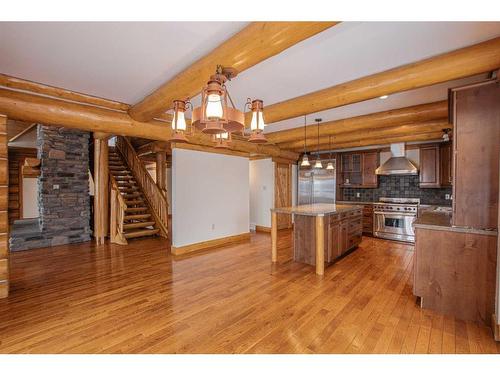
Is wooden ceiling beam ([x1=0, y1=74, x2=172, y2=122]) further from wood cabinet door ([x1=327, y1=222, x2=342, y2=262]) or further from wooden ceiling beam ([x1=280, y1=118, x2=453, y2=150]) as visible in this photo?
wooden ceiling beam ([x1=280, y1=118, x2=453, y2=150])

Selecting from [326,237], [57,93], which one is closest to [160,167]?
[57,93]

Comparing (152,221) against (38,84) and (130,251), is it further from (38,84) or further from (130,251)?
(38,84)

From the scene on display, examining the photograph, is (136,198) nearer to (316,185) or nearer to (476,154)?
(316,185)

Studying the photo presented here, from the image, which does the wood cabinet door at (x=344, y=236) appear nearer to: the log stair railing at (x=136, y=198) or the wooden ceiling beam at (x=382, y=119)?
the wooden ceiling beam at (x=382, y=119)

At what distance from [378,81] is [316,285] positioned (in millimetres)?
2670

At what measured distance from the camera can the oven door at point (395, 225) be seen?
18.1 ft

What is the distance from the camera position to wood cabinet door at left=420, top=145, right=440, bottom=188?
5.47 meters

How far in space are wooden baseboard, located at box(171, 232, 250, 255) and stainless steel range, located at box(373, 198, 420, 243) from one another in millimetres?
3453

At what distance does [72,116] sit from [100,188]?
2.98 meters
